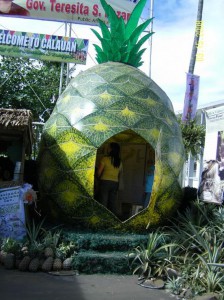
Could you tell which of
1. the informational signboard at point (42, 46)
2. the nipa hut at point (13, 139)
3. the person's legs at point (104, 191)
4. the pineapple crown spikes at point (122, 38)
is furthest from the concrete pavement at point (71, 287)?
the informational signboard at point (42, 46)

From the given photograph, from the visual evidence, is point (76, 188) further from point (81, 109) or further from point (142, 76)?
point (142, 76)

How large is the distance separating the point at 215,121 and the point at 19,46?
9.67 m

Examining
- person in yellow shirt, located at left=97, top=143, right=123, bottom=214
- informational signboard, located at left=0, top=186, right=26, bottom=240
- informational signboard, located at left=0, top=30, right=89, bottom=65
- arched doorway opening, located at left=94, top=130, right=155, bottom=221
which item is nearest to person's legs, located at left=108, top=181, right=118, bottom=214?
person in yellow shirt, located at left=97, top=143, right=123, bottom=214

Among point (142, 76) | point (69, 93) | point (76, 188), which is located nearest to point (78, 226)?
point (76, 188)

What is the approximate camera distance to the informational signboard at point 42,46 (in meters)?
15.8

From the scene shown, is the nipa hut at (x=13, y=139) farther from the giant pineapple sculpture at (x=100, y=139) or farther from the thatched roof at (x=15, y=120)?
the giant pineapple sculpture at (x=100, y=139)

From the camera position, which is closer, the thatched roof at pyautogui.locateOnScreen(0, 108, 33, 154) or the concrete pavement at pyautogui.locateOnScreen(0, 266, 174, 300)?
the concrete pavement at pyautogui.locateOnScreen(0, 266, 174, 300)

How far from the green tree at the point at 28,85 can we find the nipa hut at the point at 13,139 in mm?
7667

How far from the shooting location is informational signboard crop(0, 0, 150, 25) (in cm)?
1608

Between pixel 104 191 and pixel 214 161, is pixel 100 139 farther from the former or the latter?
pixel 214 161

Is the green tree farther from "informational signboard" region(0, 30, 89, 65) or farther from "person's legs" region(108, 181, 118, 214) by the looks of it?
"person's legs" region(108, 181, 118, 214)

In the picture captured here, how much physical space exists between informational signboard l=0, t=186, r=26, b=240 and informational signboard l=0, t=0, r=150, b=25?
10389 mm

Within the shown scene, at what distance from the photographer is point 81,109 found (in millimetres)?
7793

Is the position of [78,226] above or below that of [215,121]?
below
